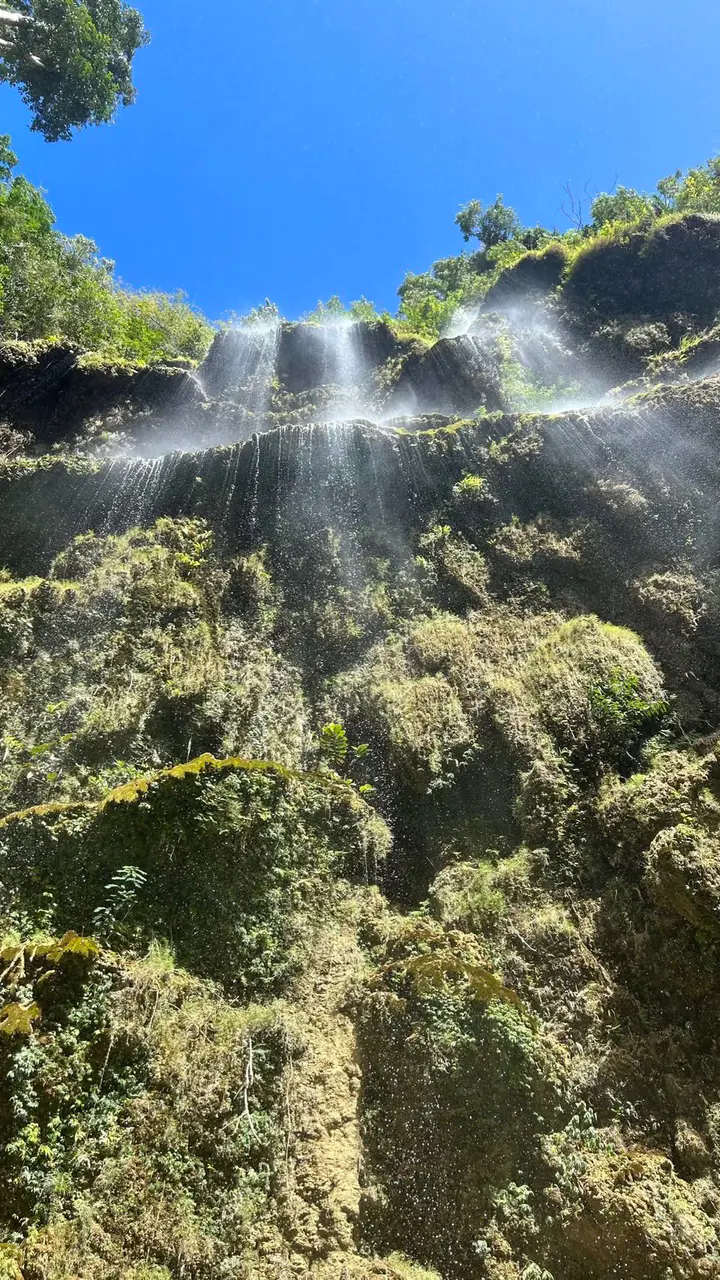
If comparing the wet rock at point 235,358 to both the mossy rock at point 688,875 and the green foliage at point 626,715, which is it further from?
the mossy rock at point 688,875

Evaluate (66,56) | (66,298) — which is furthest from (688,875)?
(66,56)

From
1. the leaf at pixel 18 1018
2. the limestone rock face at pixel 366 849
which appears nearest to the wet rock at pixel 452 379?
the limestone rock face at pixel 366 849

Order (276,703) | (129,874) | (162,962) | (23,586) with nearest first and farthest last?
(162,962) → (129,874) → (276,703) → (23,586)

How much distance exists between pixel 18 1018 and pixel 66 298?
22.6 metres

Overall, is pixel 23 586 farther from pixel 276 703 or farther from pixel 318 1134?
pixel 318 1134

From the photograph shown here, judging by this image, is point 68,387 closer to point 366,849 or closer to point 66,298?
point 66,298

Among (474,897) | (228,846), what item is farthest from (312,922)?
(474,897)

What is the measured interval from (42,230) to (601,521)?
23.1m

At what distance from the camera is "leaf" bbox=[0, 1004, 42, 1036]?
229 inches

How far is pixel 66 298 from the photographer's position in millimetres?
21312

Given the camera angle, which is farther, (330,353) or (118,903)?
(330,353)

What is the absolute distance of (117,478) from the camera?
14273mm

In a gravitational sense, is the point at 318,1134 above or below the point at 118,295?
below

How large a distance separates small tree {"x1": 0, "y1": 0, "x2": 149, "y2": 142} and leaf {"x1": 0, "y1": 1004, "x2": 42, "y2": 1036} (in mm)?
23223
